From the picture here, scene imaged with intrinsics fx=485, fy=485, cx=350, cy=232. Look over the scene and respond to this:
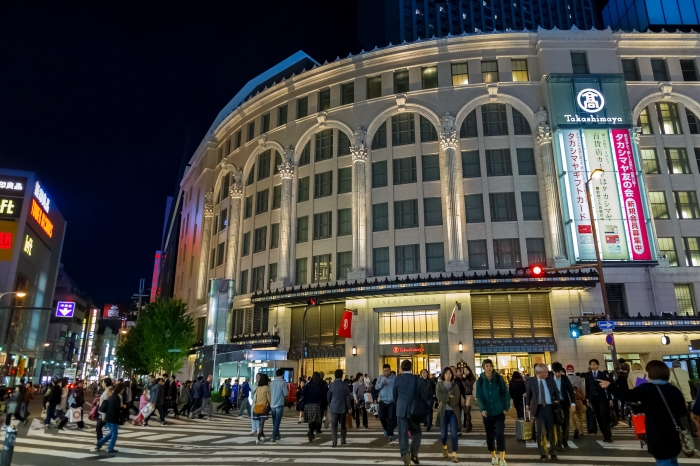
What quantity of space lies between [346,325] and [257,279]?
1297 cm

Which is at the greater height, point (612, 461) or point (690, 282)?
point (690, 282)

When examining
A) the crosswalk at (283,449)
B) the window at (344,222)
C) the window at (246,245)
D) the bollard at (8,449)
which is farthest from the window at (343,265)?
the bollard at (8,449)

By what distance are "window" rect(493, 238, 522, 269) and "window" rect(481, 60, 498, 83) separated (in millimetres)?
13177

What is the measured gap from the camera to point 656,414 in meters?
5.66

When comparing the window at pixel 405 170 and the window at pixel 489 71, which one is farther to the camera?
the window at pixel 489 71

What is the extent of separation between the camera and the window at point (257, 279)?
136 feet

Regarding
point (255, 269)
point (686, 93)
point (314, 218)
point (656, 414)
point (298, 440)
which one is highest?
point (686, 93)

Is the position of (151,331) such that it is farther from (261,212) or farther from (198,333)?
(261,212)

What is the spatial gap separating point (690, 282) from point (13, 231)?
80.7m

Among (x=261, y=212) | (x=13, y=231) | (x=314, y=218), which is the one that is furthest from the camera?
(x=13, y=231)

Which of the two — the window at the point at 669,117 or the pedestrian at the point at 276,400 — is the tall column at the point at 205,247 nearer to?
the pedestrian at the point at 276,400

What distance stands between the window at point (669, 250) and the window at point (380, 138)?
69.3 feet

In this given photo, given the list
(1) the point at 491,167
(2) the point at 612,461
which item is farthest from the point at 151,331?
(2) the point at 612,461

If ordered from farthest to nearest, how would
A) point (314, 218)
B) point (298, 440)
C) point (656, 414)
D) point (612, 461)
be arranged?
point (314, 218) → point (298, 440) → point (612, 461) → point (656, 414)
